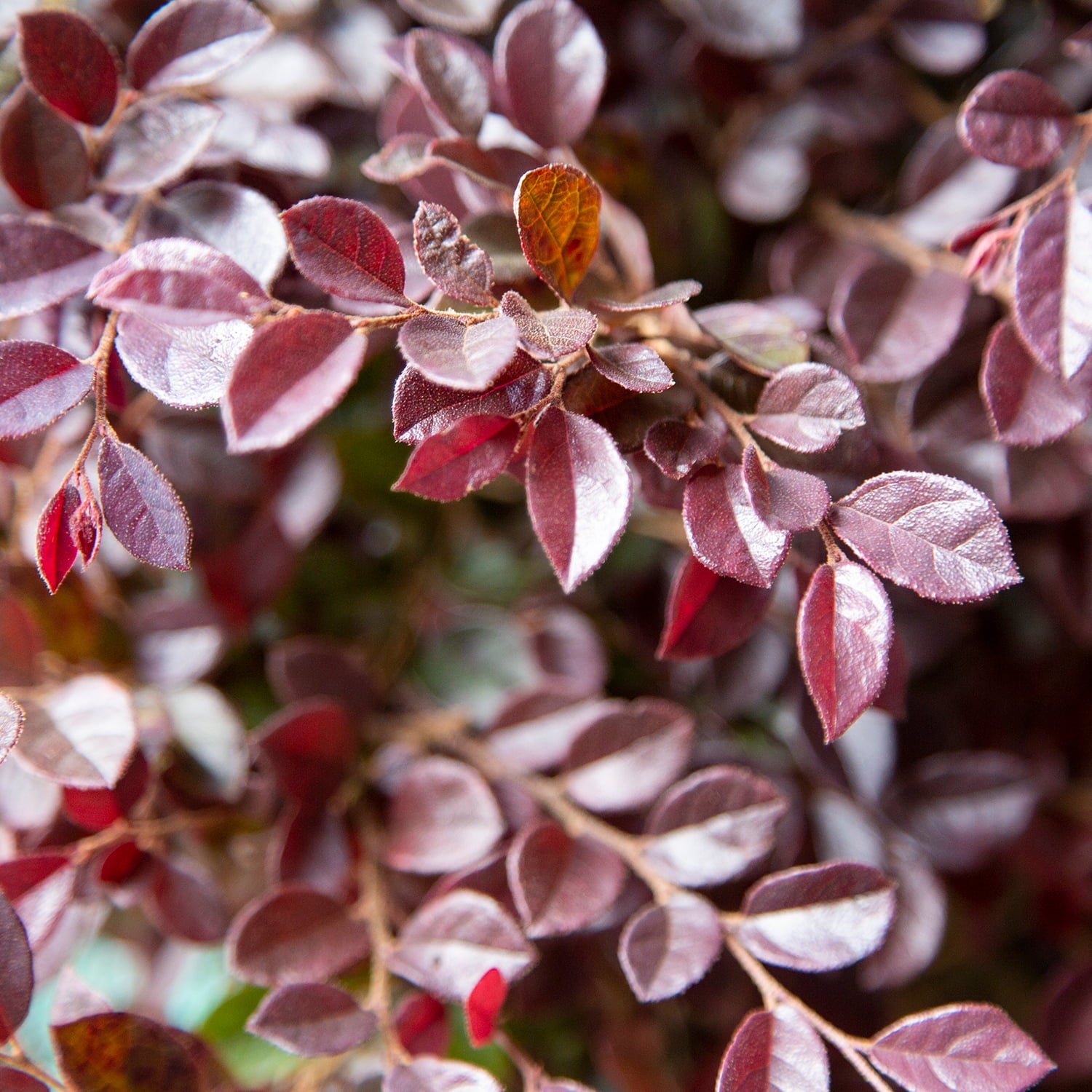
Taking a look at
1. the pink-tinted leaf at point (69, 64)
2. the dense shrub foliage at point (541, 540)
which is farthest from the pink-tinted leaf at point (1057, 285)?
the pink-tinted leaf at point (69, 64)

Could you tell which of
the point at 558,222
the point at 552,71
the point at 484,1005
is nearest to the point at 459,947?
the point at 484,1005

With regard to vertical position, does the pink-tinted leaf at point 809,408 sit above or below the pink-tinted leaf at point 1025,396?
above

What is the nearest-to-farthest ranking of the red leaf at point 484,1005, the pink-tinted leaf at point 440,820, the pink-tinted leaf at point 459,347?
1. the pink-tinted leaf at point 459,347
2. the red leaf at point 484,1005
3. the pink-tinted leaf at point 440,820

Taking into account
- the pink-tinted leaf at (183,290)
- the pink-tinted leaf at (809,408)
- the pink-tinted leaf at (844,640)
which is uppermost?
the pink-tinted leaf at (183,290)

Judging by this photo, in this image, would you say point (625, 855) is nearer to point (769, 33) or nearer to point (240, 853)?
point (240, 853)

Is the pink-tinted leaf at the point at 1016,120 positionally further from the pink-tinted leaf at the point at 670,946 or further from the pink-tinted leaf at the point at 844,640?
the pink-tinted leaf at the point at 670,946

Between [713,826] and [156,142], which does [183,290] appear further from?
[713,826]

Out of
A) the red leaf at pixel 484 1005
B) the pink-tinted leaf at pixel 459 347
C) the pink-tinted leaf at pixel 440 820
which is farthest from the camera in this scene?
the pink-tinted leaf at pixel 440 820

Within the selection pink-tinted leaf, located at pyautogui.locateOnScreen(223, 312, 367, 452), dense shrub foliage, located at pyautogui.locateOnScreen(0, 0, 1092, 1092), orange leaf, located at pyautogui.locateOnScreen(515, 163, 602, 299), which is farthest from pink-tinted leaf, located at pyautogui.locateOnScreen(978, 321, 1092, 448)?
pink-tinted leaf, located at pyautogui.locateOnScreen(223, 312, 367, 452)

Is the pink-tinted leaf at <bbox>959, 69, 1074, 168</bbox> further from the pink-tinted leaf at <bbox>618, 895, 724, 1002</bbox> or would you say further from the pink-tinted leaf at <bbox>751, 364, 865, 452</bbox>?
the pink-tinted leaf at <bbox>618, 895, 724, 1002</bbox>
